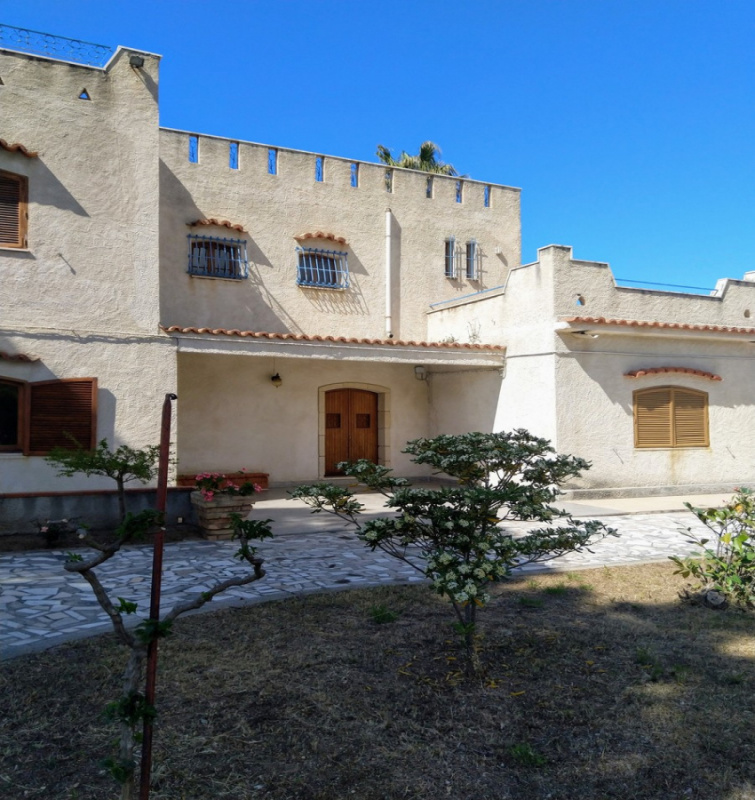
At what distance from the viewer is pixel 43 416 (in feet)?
32.9

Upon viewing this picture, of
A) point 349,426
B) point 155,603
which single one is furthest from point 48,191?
point 155,603

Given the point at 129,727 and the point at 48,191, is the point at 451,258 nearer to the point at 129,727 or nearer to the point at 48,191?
the point at 48,191

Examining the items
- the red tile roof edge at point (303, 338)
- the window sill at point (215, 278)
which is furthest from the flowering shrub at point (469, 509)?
the window sill at point (215, 278)

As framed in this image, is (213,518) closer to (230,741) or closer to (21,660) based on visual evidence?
(21,660)

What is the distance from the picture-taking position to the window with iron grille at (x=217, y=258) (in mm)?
13492

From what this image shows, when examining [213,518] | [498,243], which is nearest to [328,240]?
[498,243]

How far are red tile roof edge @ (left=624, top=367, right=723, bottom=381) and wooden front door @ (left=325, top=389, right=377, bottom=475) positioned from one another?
5645 mm

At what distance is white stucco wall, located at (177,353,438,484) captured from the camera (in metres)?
13.5

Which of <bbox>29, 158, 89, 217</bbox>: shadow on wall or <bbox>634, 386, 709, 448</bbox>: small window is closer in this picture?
<bbox>29, 158, 89, 217</bbox>: shadow on wall

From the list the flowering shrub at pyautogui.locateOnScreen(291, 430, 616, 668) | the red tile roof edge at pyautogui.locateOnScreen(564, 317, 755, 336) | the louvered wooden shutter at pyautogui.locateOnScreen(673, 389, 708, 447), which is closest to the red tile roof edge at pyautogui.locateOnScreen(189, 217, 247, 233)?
the red tile roof edge at pyautogui.locateOnScreen(564, 317, 755, 336)

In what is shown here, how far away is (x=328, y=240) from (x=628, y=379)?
6.82 metres

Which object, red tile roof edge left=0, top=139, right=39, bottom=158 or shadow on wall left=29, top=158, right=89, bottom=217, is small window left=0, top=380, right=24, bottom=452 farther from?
red tile roof edge left=0, top=139, right=39, bottom=158

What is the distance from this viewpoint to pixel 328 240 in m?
14.8

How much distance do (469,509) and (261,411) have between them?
10346 millimetres
